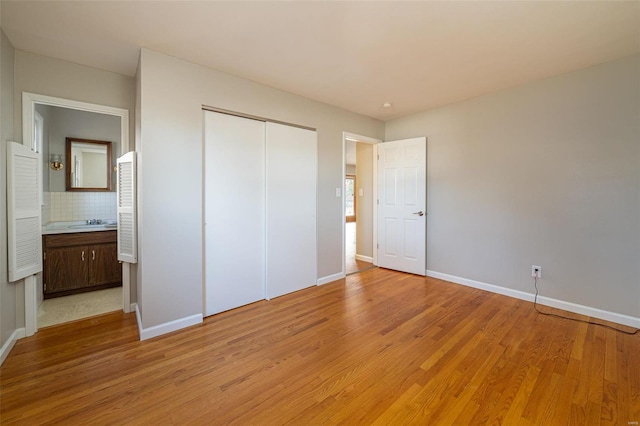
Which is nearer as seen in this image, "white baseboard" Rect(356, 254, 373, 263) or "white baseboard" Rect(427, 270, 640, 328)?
"white baseboard" Rect(427, 270, 640, 328)

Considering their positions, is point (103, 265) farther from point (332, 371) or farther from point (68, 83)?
point (332, 371)

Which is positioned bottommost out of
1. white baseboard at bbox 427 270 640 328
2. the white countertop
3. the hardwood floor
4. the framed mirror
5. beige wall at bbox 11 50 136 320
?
the hardwood floor

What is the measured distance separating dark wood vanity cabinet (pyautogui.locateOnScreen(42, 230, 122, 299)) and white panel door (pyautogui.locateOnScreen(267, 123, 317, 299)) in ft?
7.28

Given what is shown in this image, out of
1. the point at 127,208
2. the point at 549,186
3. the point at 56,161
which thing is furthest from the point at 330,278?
the point at 56,161

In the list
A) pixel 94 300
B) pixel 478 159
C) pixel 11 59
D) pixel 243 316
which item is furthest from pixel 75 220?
pixel 478 159

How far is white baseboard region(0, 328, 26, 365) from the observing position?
1976 millimetres

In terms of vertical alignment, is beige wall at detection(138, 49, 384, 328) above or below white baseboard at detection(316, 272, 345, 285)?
above

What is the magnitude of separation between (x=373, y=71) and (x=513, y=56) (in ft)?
4.15

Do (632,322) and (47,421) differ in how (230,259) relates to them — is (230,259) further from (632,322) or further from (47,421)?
(632,322)

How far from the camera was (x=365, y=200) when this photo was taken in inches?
191

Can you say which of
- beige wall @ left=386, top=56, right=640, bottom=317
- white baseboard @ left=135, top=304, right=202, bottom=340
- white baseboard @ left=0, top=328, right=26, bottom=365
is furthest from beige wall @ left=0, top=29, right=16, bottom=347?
beige wall @ left=386, top=56, right=640, bottom=317

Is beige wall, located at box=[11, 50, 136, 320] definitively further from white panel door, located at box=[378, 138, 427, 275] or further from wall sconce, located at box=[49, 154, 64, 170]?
white panel door, located at box=[378, 138, 427, 275]

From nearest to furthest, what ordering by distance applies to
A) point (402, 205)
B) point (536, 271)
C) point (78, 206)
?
point (536, 271) → point (78, 206) → point (402, 205)

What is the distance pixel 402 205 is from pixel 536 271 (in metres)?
1.83
